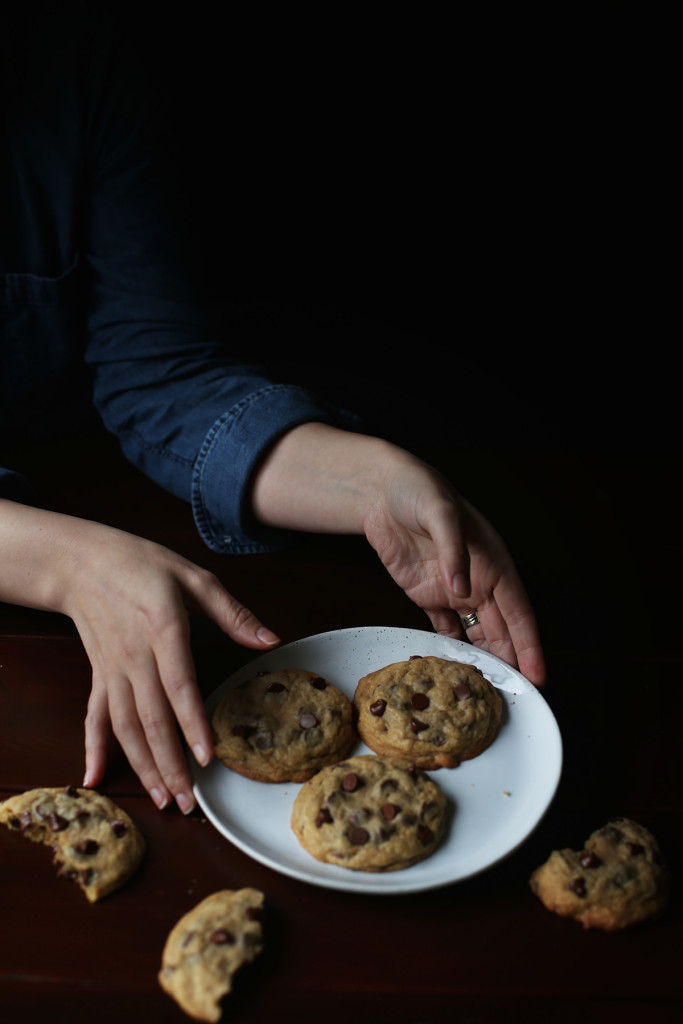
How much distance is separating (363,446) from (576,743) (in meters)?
0.45

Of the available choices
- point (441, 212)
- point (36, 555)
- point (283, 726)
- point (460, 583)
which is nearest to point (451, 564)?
point (460, 583)

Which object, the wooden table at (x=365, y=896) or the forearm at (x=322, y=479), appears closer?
the wooden table at (x=365, y=896)

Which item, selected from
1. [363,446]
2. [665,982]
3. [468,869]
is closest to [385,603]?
[363,446]

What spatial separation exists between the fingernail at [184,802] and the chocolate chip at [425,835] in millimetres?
210

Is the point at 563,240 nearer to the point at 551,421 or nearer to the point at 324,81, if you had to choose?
the point at 551,421

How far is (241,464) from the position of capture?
111cm

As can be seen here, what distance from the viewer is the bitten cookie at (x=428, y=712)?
0.80 metres

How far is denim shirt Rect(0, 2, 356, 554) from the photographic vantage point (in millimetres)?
1132

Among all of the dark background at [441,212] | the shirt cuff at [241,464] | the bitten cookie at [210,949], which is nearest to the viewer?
the bitten cookie at [210,949]

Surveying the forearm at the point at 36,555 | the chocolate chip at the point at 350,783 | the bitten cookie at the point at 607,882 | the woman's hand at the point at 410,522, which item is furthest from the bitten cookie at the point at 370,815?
the forearm at the point at 36,555

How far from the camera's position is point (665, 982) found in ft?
2.06

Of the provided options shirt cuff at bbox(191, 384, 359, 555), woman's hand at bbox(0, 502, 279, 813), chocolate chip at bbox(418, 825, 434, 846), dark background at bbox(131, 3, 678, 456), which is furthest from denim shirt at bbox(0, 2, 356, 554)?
chocolate chip at bbox(418, 825, 434, 846)

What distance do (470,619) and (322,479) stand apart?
271mm

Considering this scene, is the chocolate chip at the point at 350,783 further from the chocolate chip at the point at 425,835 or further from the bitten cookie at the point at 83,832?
the bitten cookie at the point at 83,832
